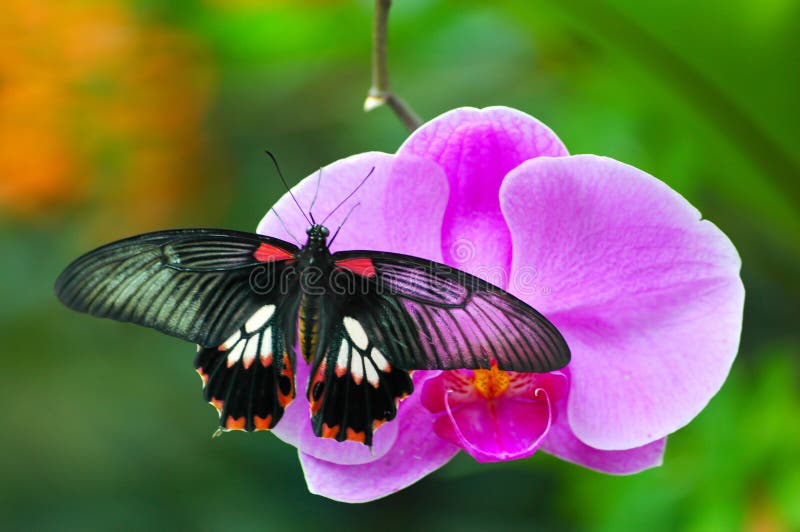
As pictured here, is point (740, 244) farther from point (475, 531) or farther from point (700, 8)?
point (475, 531)

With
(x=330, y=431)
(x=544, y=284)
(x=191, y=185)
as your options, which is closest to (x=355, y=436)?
(x=330, y=431)

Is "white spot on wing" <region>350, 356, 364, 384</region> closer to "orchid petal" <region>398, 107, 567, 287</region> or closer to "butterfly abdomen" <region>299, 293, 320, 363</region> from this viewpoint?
"butterfly abdomen" <region>299, 293, 320, 363</region>

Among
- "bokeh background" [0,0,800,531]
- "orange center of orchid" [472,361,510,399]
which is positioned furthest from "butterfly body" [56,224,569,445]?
"bokeh background" [0,0,800,531]

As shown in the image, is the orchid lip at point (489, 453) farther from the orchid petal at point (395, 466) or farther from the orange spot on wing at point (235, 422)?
the orange spot on wing at point (235, 422)

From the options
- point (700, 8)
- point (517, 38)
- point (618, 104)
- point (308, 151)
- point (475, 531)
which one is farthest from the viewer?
point (308, 151)

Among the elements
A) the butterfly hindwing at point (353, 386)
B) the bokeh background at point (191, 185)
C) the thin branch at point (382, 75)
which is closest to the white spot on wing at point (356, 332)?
the butterfly hindwing at point (353, 386)

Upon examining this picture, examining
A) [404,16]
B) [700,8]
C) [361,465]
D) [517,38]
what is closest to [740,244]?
[700,8]

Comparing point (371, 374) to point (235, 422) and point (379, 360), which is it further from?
point (235, 422)
